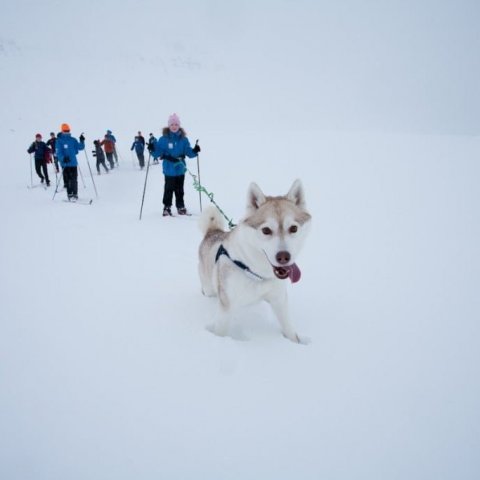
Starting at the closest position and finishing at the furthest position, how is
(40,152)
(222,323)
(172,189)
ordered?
(222,323)
(172,189)
(40,152)

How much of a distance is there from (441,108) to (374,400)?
2559 inches

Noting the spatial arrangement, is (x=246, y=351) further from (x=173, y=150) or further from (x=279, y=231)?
(x=173, y=150)

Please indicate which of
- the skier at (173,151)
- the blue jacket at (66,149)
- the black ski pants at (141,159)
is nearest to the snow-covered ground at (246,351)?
the skier at (173,151)

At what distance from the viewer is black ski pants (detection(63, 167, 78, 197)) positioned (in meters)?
9.08

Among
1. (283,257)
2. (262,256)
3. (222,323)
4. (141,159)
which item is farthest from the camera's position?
(141,159)

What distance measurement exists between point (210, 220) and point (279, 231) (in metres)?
1.50

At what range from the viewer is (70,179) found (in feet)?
30.1

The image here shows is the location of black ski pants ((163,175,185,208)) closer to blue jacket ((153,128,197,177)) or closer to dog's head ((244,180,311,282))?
blue jacket ((153,128,197,177))

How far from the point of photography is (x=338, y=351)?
2.51 metres

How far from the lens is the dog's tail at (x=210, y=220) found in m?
3.58

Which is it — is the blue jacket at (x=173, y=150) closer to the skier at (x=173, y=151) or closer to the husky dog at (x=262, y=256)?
the skier at (x=173, y=151)

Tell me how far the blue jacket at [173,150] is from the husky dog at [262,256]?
4.60 meters

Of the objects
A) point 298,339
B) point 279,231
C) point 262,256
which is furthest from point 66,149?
point 298,339

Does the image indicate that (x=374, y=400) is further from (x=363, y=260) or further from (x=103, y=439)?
(x=363, y=260)
